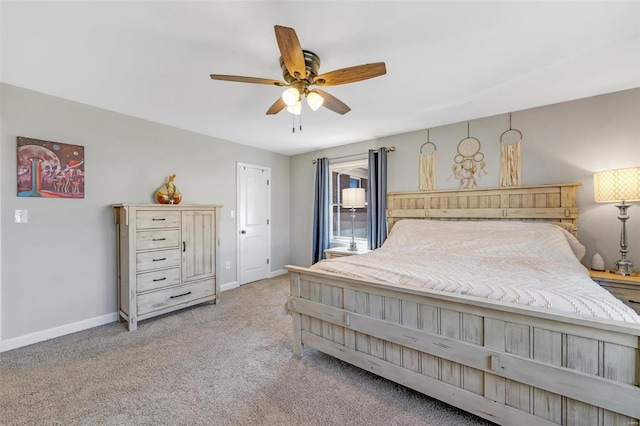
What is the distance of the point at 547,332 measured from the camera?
1245 millimetres

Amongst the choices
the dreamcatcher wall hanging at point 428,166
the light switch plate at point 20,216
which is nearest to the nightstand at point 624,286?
the dreamcatcher wall hanging at point 428,166

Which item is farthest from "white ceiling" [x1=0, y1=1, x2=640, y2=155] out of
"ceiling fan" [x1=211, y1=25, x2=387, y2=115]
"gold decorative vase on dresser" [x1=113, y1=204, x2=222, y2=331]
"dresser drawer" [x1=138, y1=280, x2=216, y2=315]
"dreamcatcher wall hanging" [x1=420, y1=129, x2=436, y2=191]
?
"dresser drawer" [x1=138, y1=280, x2=216, y2=315]

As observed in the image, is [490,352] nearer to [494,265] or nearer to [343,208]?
[494,265]

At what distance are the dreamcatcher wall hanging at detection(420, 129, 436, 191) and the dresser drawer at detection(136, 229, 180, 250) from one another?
3.25 meters

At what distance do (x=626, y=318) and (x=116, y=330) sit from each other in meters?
3.88

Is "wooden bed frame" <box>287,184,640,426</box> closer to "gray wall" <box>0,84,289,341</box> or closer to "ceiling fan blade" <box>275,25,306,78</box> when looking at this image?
"ceiling fan blade" <box>275,25,306,78</box>

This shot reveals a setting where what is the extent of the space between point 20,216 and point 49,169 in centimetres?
49

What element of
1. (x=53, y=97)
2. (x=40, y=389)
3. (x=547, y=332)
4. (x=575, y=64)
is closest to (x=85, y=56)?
(x=53, y=97)

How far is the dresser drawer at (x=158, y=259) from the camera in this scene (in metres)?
2.80

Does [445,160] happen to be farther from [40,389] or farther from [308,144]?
[40,389]

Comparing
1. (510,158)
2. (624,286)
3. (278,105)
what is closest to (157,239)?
(278,105)

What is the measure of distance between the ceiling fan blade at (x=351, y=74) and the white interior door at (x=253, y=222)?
9.40ft

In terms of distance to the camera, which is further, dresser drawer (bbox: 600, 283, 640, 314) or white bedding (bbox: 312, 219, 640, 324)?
dresser drawer (bbox: 600, 283, 640, 314)

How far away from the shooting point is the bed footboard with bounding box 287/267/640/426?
113 centimetres
